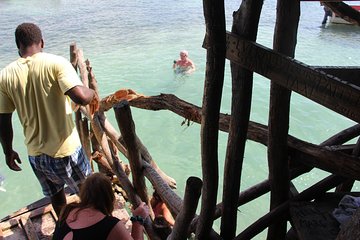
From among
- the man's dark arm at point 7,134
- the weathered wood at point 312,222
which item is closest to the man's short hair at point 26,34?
the man's dark arm at point 7,134

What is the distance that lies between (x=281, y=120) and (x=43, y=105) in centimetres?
191

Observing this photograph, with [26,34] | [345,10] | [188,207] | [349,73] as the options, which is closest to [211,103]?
[188,207]

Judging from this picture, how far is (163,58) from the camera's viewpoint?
12273 millimetres

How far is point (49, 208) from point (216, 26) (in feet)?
10.3

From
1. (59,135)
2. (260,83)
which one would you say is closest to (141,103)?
(59,135)

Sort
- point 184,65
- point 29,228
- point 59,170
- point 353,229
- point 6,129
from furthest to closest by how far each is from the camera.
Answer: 1. point 184,65
2. point 29,228
3. point 59,170
4. point 6,129
5. point 353,229

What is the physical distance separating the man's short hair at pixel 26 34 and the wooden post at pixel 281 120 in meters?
1.94

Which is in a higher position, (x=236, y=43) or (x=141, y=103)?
(x=236, y=43)

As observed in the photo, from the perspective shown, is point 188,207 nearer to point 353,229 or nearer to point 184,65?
point 353,229

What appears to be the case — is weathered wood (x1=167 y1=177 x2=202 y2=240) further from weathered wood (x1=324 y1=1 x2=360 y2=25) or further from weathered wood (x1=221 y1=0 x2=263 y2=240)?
weathered wood (x1=324 y1=1 x2=360 y2=25)

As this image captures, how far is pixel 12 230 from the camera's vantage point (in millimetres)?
3596

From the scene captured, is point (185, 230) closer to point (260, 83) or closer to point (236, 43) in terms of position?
point (236, 43)

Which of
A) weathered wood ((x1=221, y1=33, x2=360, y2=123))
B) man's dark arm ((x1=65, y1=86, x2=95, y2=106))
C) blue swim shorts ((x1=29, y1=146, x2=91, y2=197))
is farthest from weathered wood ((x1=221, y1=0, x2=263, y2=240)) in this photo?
blue swim shorts ((x1=29, y1=146, x2=91, y2=197))

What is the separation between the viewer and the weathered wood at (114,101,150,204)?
8.25 feet
